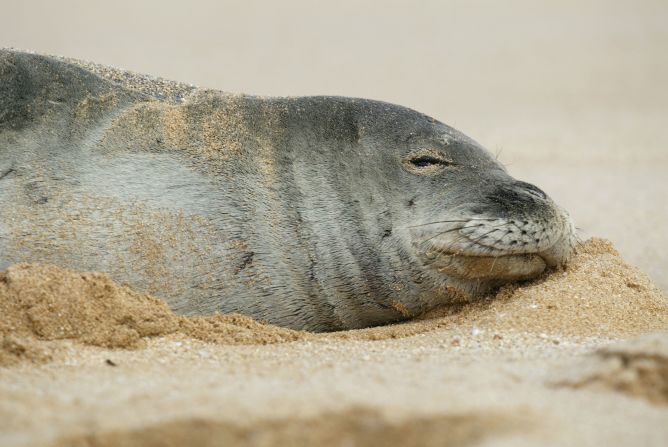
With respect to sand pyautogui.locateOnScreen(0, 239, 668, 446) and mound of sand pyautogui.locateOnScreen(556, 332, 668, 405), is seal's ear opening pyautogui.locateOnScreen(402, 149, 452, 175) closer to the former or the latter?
sand pyautogui.locateOnScreen(0, 239, 668, 446)

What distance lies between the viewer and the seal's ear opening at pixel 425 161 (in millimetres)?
5047

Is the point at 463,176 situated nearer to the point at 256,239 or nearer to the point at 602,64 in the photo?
the point at 256,239

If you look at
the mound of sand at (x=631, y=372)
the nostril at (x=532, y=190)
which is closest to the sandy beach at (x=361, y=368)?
the mound of sand at (x=631, y=372)

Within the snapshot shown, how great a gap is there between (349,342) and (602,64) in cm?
1715

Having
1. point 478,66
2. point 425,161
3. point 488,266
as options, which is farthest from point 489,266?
point 478,66

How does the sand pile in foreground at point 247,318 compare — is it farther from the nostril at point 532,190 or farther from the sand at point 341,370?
the nostril at point 532,190

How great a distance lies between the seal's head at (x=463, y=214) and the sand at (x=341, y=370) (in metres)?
0.17

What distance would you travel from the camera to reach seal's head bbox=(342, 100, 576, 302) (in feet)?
15.2

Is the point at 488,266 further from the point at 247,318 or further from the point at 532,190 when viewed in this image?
the point at 247,318

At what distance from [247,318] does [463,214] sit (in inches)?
48.3

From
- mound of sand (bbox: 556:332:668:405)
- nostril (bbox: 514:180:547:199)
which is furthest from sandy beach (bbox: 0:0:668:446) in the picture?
nostril (bbox: 514:180:547:199)

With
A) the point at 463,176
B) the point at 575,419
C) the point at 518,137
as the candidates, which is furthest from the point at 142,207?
the point at 518,137

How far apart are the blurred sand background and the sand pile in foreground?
17.3 ft

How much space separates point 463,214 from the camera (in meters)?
4.73
